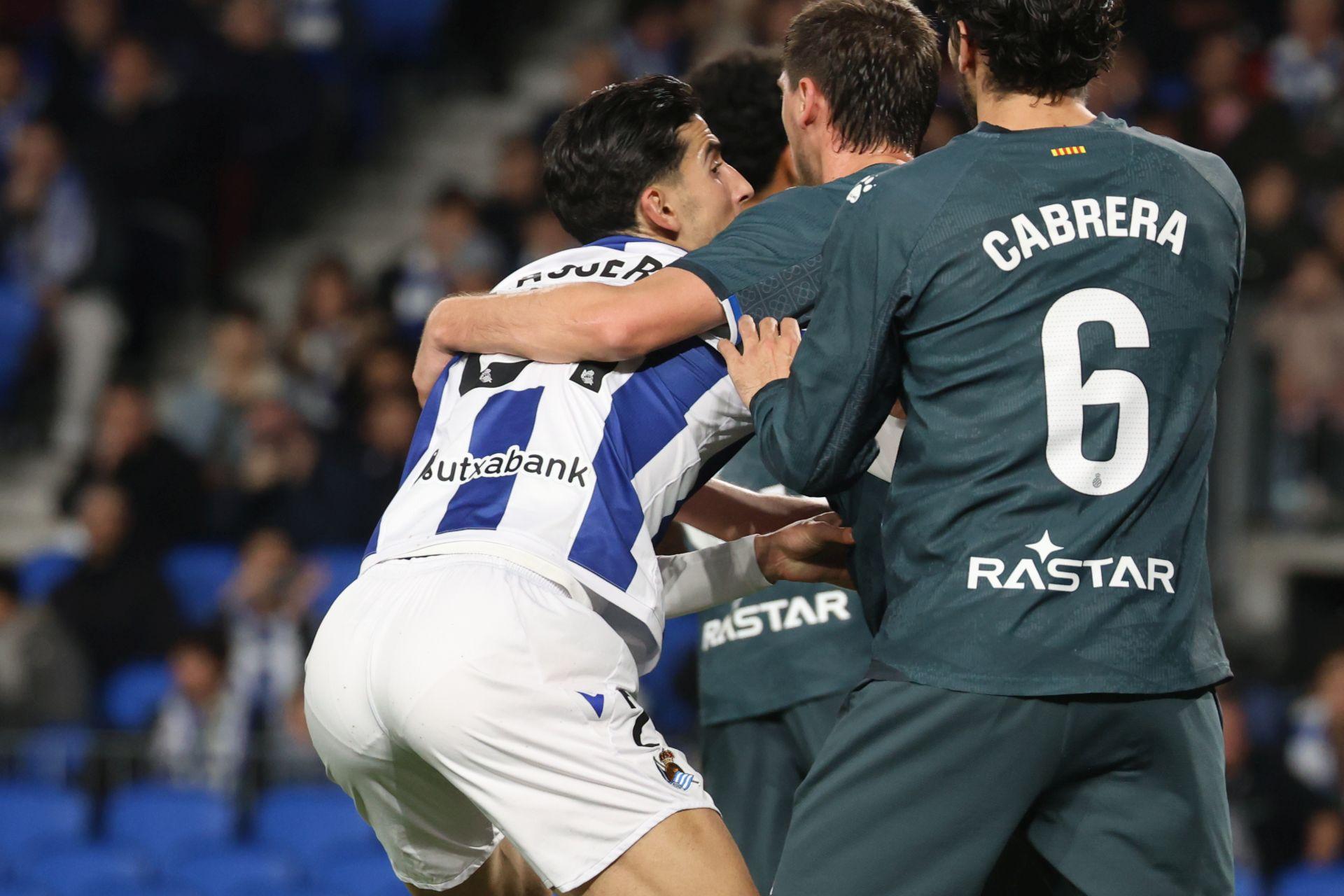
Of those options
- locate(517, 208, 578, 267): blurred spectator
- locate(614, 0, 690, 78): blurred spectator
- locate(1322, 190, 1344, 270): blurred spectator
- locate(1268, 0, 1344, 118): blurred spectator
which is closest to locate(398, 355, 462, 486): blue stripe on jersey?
locate(517, 208, 578, 267): blurred spectator

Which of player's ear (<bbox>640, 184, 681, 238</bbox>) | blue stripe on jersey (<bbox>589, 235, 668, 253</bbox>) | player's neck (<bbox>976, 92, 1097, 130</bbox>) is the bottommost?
blue stripe on jersey (<bbox>589, 235, 668, 253</bbox>)

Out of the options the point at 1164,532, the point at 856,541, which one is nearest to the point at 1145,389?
the point at 1164,532

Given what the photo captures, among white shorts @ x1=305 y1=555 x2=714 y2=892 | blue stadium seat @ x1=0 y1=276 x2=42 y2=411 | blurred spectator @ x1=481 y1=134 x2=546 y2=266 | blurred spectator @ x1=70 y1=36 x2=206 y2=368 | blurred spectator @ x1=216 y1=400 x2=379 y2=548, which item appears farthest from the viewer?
blurred spectator @ x1=70 y1=36 x2=206 y2=368

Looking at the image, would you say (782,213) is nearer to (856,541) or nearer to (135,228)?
(856,541)

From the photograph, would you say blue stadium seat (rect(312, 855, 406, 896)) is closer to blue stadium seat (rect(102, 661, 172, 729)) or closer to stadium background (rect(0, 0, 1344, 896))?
stadium background (rect(0, 0, 1344, 896))

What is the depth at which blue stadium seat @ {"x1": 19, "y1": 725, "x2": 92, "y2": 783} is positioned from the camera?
26.8 feet

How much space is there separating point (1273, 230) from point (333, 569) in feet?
17.0

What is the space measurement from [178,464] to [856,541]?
741 centimetres

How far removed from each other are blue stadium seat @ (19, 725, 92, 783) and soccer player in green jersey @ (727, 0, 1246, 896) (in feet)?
20.3

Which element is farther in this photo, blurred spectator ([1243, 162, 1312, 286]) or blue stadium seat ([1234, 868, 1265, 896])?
blurred spectator ([1243, 162, 1312, 286])

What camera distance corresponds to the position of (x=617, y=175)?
3.56 meters

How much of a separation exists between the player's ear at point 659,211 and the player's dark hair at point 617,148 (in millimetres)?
16

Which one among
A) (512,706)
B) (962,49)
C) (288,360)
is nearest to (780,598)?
(512,706)

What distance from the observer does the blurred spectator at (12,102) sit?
11.9 meters
